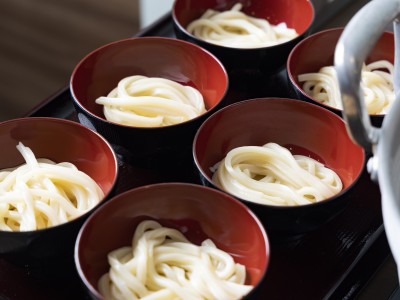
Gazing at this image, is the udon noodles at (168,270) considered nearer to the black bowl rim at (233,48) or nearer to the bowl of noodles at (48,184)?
the bowl of noodles at (48,184)

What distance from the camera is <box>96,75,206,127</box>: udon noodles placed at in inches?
36.8

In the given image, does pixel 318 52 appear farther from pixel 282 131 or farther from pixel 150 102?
pixel 150 102

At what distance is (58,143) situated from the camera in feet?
2.87

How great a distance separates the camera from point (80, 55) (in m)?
2.07

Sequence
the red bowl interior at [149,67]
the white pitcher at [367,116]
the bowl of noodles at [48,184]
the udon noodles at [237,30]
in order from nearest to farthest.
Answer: the white pitcher at [367,116] → the bowl of noodles at [48,184] → the red bowl interior at [149,67] → the udon noodles at [237,30]

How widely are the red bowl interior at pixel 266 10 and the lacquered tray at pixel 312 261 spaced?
33cm

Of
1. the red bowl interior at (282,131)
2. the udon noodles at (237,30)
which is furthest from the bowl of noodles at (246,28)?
the red bowl interior at (282,131)

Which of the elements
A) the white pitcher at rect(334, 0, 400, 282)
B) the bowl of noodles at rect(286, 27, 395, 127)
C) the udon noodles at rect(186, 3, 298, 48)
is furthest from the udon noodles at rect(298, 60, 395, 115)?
the white pitcher at rect(334, 0, 400, 282)

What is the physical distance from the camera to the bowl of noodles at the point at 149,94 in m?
0.88

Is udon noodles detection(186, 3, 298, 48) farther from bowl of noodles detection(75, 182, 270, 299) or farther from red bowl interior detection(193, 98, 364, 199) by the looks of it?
bowl of noodles detection(75, 182, 270, 299)

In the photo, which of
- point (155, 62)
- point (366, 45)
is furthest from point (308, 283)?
point (155, 62)

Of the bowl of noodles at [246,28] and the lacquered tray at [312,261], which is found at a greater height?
the bowl of noodles at [246,28]

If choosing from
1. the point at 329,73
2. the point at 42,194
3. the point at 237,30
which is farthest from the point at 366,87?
the point at 42,194

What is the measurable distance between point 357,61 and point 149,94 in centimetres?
42
